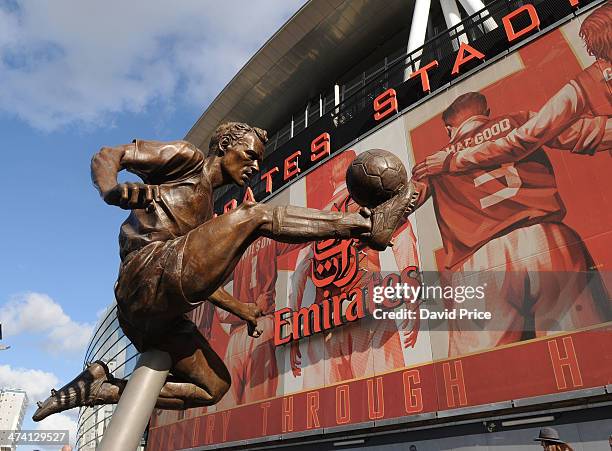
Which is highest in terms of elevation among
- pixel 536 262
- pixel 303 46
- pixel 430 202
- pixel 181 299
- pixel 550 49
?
pixel 303 46

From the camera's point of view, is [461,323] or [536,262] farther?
[461,323]

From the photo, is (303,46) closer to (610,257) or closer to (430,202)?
(430,202)

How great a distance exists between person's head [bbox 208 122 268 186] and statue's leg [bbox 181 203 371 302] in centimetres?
77

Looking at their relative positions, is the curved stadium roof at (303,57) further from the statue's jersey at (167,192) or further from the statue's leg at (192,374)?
the statue's leg at (192,374)

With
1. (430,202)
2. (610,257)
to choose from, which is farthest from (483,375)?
(430,202)

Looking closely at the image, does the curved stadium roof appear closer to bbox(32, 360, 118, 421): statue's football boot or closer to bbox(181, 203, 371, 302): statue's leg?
bbox(181, 203, 371, 302): statue's leg

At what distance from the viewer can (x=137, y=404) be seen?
213 cm

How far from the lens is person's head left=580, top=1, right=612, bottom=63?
884cm

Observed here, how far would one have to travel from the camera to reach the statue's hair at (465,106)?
10.5 metres

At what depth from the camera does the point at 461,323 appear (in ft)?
29.5

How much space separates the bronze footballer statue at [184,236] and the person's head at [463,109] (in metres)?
8.98

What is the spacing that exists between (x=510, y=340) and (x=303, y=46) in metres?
17.3

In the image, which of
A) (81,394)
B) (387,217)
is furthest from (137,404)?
(387,217)

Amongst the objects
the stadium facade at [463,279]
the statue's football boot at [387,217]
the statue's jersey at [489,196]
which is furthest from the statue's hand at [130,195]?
the statue's jersey at [489,196]
